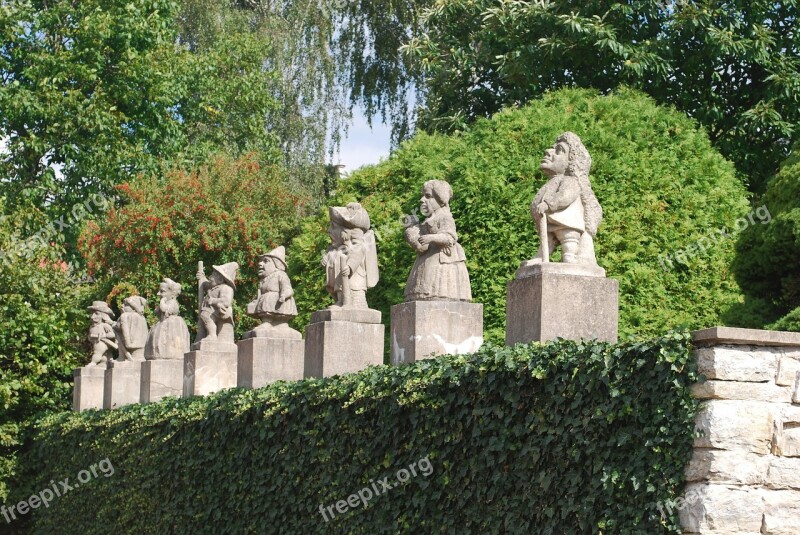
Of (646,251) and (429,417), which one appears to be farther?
(646,251)

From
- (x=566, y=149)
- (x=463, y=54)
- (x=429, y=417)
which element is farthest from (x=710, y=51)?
(x=429, y=417)

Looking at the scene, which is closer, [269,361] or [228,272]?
[269,361]

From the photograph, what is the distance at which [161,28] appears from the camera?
26.3 metres

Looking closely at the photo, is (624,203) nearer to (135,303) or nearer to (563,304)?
(563,304)

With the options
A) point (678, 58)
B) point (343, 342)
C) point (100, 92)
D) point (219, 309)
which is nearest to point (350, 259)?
Result: point (343, 342)

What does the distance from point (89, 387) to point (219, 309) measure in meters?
5.72

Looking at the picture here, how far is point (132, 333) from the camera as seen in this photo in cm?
1761

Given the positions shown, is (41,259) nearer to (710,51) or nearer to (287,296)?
(287,296)

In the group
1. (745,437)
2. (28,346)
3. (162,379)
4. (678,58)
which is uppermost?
(678,58)

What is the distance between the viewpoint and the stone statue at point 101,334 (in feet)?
64.1

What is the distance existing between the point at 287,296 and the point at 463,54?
30.9ft

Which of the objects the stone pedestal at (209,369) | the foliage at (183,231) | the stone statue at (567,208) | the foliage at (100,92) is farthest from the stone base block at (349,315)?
the foliage at (100,92)

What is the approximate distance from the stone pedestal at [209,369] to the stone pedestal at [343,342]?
3034 millimetres

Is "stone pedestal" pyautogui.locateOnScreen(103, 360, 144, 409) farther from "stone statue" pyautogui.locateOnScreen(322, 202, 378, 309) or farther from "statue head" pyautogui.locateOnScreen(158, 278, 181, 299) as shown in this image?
"stone statue" pyautogui.locateOnScreen(322, 202, 378, 309)
